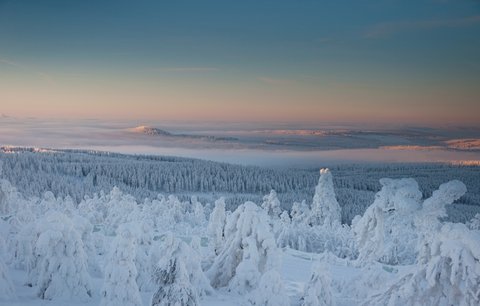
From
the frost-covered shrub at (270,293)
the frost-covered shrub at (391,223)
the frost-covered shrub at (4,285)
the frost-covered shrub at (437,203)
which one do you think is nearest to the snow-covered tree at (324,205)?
the frost-covered shrub at (391,223)

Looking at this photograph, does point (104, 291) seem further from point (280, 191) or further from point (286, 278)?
point (280, 191)

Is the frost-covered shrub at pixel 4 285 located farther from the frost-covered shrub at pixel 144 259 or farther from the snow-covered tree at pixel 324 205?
the snow-covered tree at pixel 324 205

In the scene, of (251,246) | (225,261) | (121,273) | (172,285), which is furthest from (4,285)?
(251,246)

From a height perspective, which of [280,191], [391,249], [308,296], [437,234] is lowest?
[280,191]

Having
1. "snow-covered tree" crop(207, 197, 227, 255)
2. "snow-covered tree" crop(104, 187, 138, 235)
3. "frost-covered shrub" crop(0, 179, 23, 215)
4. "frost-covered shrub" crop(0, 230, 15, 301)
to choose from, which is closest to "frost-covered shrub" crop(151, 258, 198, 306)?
"frost-covered shrub" crop(0, 230, 15, 301)

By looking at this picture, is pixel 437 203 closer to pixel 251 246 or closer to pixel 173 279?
pixel 251 246

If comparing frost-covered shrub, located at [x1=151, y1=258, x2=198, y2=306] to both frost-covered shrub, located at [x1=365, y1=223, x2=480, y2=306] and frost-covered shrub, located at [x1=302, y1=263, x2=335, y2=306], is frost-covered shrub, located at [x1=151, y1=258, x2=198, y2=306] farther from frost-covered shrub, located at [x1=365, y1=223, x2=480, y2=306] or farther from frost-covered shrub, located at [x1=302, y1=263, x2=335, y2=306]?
frost-covered shrub, located at [x1=365, y1=223, x2=480, y2=306]

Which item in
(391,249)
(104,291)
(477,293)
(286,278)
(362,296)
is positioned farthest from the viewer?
(391,249)

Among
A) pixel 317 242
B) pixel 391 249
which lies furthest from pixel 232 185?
pixel 391 249
